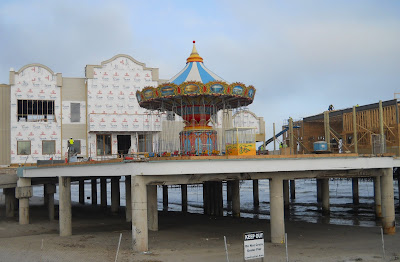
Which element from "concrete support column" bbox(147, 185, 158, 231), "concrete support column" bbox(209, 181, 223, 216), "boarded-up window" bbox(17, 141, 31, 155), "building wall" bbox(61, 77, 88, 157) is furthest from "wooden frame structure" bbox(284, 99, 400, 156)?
"boarded-up window" bbox(17, 141, 31, 155)

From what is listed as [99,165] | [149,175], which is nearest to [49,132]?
[99,165]


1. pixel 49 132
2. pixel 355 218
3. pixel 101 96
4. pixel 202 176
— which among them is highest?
pixel 101 96

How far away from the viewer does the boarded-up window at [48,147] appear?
48.4 m

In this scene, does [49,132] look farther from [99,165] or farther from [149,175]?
[149,175]

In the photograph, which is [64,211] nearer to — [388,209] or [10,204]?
[10,204]

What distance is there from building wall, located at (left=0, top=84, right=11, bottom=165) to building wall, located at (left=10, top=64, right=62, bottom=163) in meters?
0.71

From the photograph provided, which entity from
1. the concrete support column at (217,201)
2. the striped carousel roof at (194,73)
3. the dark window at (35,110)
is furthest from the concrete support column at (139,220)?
the dark window at (35,110)

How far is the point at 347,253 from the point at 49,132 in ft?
114

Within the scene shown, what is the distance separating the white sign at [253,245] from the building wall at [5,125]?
36037mm

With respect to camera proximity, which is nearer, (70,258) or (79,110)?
(70,258)

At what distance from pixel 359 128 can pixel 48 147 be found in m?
33.1

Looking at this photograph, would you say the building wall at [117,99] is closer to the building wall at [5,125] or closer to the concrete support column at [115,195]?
the concrete support column at [115,195]

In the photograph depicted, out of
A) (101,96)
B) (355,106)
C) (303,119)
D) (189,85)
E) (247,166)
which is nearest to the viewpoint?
(247,166)

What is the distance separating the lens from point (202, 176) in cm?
2692
